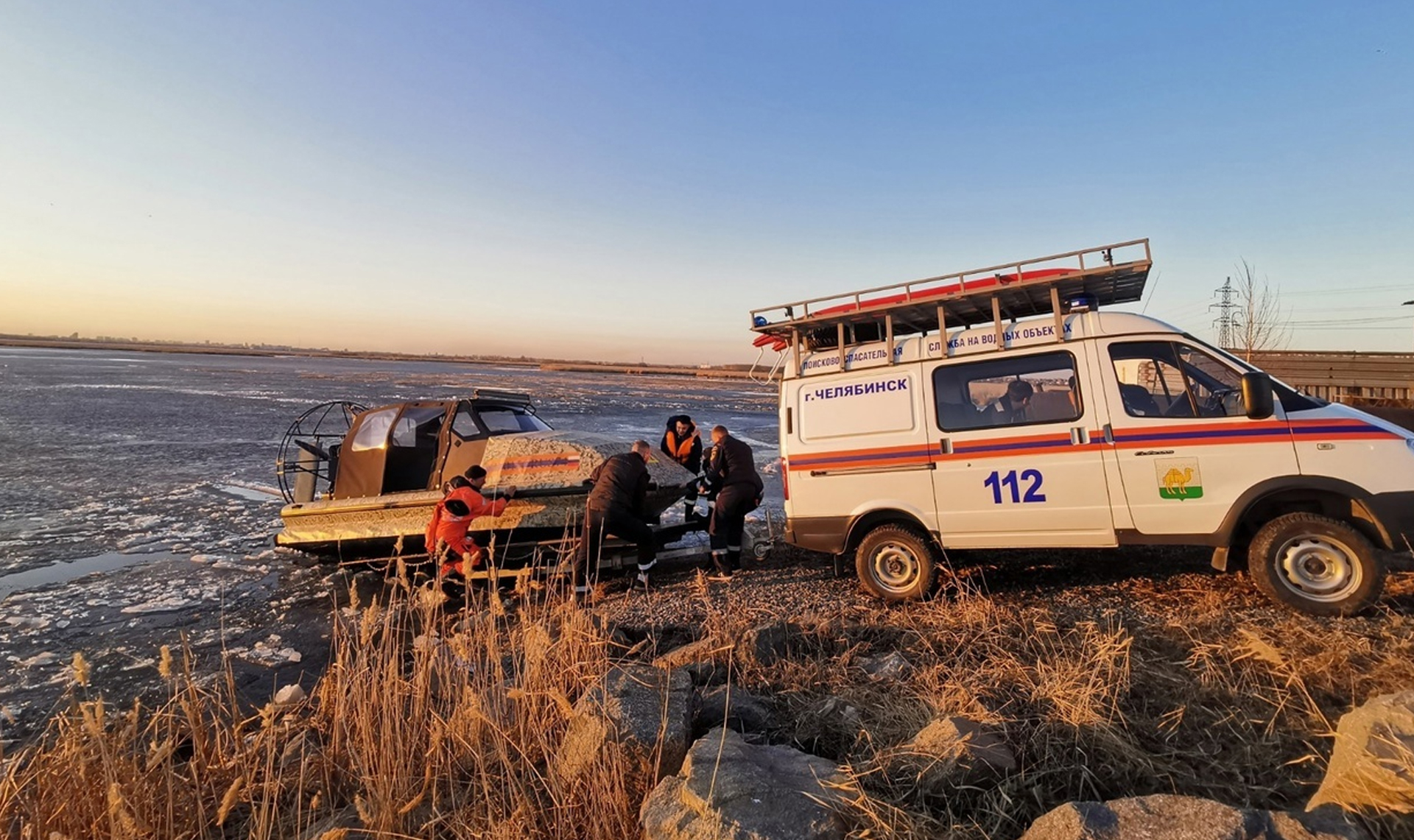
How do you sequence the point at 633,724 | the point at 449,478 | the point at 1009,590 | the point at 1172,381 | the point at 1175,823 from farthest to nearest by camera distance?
the point at 449,478, the point at 1009,590, the point at 1172,381, the point at 633,724, the point at 1175,823

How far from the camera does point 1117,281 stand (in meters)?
5.96

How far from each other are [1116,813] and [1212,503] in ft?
13.2

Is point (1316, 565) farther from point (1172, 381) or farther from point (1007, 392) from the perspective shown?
point (1007, 392)

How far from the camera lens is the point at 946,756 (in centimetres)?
268

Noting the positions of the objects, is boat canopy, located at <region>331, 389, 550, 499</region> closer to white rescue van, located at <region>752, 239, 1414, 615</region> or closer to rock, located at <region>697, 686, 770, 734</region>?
white rescue van, located at <region>752, 239, 1414, 615</region>

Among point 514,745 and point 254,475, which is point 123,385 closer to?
point 254,475

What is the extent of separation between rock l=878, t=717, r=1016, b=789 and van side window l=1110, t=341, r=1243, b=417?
3663 millimetres

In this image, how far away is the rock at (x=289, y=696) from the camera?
4.54 m

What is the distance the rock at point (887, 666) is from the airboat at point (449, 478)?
3493mm

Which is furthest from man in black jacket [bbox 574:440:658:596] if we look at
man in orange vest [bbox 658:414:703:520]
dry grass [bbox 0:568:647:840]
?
dry grass [bbox 0:568:647:840]

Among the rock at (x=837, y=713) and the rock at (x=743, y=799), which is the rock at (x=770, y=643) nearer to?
the rock at (x=837, y=713)

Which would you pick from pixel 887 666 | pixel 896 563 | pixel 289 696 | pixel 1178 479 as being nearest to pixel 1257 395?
pixel 1178 479

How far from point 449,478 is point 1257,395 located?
797cm

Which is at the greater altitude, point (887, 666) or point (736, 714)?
point (736, 714)
